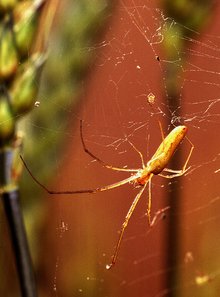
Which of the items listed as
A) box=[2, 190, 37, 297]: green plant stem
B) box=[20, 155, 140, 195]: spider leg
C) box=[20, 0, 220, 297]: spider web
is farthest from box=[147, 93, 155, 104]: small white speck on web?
box=[2, 190, 37, 297]: green plant stem

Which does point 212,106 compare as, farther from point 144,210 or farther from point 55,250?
point 55,250

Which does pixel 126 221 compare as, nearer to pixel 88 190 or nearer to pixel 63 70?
pixel 88 190

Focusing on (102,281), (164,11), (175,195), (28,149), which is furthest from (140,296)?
(164,11)

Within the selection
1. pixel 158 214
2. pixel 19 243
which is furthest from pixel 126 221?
pixel 19 243

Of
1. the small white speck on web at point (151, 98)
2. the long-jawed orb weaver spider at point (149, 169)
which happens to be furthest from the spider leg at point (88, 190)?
the small white speck on web at point (151, 98)

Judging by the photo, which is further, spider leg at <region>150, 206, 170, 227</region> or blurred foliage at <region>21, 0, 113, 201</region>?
spider leg at <region>150, 206, 170, 227</region>

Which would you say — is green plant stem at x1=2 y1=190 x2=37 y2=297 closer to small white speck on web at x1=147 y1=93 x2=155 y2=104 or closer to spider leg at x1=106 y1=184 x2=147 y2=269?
spider leg at x1=106 y1=184 x2=147 y2=269
